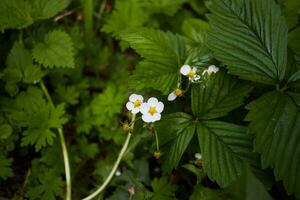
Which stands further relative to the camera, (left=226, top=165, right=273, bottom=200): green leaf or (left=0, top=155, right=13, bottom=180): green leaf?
(left=0, top=155, right=13, bottom=180): green leaf

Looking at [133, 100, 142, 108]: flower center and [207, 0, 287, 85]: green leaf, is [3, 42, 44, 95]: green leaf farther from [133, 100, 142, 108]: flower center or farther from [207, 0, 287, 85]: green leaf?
[207, 0, 287, 85]: green leaf

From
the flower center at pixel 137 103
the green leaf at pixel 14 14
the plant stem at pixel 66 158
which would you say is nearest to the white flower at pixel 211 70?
the flower center at pixel 137 103

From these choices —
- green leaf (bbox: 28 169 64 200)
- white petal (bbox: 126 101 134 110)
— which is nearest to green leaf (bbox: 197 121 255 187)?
white petal (bbox: 126 101 134 110)

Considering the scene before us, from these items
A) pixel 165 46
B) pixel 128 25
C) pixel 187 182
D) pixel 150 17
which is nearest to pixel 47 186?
pixel 187 182

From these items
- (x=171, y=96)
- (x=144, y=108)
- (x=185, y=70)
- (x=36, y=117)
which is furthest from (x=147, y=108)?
(x=36, y=117)

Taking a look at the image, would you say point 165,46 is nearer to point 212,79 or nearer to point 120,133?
point 212,79

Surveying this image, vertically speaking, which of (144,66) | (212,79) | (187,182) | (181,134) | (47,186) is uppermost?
(144,66)

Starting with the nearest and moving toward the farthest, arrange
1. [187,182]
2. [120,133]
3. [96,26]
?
[187,182]
[120,133]
[96,26]

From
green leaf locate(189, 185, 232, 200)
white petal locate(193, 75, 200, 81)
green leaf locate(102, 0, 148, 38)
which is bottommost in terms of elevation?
green leaf locate(189, 185, 232, 200)
